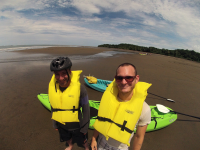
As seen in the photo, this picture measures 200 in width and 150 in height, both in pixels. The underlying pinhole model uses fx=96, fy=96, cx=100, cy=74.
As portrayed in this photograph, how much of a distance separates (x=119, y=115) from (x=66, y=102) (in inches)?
48.2

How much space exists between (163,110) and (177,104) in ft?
9.26

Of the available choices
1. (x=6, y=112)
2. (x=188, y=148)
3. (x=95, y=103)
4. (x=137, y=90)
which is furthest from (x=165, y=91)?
(x=6, y=112)

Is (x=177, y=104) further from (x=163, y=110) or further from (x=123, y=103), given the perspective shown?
(x=123, y=103)

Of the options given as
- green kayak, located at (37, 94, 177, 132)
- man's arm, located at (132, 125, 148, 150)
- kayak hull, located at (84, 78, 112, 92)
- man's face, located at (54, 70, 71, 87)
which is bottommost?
green kayak, located at (37, 94, 177, 132)

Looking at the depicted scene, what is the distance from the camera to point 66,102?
2201 mm

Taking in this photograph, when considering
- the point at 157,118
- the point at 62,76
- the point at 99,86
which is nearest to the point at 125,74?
the point at 62,76

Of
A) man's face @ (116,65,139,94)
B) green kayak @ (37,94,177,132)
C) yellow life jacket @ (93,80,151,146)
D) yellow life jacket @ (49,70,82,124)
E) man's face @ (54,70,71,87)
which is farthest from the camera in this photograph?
green kayak @ (37,94,177,132)

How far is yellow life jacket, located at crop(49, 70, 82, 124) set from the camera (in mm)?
2164

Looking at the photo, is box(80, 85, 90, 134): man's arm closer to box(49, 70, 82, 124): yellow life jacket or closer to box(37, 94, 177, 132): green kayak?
box(49, 70, 82, 124): yellow life jacket

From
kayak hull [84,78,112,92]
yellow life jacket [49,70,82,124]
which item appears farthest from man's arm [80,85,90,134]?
kayak hull [84,78,112,92]

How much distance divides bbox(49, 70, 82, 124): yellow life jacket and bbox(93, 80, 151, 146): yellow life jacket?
0.67m

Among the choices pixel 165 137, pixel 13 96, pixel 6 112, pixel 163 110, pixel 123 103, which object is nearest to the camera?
pixel 123 103

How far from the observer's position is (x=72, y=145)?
312 cm

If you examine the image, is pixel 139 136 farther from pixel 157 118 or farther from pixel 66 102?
pixel 157 118
